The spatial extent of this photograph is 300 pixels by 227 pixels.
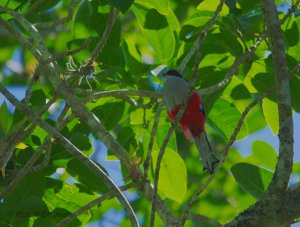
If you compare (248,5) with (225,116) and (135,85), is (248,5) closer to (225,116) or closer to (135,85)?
(225,116)

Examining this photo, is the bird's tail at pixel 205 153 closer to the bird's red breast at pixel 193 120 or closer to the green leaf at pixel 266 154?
the bird's red breast at pixel 193 120

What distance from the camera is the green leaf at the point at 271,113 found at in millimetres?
4488

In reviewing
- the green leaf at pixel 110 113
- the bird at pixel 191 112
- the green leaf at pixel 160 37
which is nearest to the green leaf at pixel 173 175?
the bird at pixel 191 112

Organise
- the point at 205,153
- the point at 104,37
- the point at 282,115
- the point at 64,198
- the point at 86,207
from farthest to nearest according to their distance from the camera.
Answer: the point at 205,153 → the point at 64,198 → the point at 104,37 → the point at 86,207 → the point at 282,115

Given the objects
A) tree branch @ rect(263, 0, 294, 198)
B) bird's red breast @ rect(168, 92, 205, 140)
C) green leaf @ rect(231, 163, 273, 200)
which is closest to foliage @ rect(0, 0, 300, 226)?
green leaf @ rect(231, 163, 273, 200)

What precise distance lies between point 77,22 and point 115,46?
0.30 metres

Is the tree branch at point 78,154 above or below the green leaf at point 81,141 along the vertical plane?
below

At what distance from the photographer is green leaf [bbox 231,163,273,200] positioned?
3.86 meters

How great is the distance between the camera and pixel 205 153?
15.2 feet

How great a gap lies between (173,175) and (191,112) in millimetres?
678

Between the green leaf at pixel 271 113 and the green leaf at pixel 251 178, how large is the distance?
2.21ft

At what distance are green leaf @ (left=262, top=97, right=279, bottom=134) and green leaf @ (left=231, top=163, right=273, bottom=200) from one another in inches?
26.6

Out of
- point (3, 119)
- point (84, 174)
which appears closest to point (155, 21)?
point (84, 174)

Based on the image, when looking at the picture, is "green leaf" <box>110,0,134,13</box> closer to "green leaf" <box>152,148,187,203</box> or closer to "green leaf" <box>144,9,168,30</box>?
"green leaf" <box>144,9,168,30</box>
